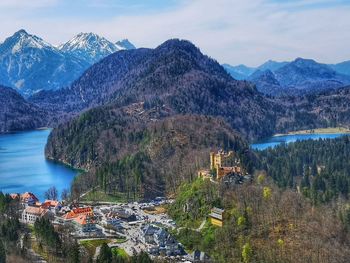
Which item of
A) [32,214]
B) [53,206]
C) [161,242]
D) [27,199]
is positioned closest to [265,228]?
[161,242]

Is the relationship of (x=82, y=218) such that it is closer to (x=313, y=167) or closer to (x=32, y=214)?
(x=32, y=214)

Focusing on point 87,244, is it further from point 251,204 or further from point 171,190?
point 171,190

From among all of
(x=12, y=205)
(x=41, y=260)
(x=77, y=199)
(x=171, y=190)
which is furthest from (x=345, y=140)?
(x=41, y=260)

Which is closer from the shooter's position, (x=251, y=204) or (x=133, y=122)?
(x=251, y=204)

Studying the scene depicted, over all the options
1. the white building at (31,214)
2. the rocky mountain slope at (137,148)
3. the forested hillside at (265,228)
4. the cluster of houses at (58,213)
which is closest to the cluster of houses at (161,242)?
the forested hillside at (265,228)

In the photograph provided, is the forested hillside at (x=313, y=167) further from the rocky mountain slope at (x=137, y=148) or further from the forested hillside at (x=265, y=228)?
the forested hillside at (x=265, y=228)
